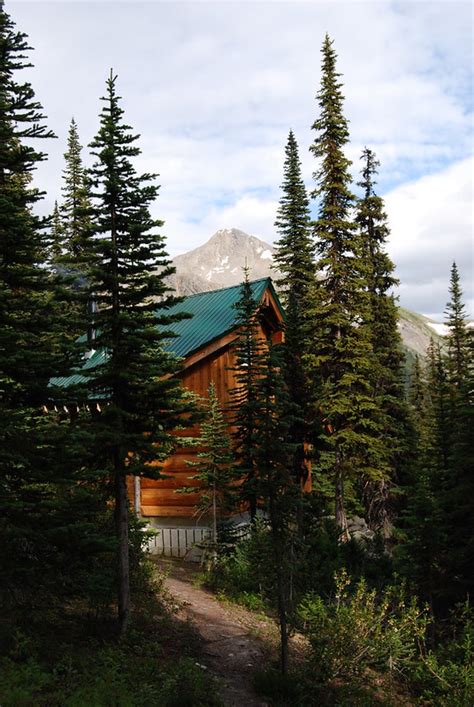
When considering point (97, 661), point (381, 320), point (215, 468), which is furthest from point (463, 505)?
point (381, 320)

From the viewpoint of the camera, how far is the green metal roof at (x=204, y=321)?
1880cm

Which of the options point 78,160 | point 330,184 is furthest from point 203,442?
point 78,160

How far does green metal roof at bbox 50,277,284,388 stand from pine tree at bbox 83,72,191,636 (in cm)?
742

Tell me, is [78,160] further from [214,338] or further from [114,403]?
[114,403]

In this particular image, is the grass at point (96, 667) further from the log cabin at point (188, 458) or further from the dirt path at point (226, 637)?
the log cabin at point (188, 458)

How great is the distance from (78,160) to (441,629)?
119ft

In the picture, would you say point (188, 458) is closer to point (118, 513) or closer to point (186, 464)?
point (186, 464)

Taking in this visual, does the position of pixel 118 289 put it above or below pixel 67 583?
above

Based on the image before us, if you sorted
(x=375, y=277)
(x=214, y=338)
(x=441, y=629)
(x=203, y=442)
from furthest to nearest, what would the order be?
1. (x=375, y=277)
2. (x=214, y=338)
3. (x=203, y=442)
4. (x=441, y=629)

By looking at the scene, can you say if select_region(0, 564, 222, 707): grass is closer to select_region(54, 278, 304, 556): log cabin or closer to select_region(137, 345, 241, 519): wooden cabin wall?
select_region(54, 278, 304, 556): log cabin

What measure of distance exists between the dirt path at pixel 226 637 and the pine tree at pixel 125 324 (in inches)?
82.5

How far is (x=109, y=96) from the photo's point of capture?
33.7 feet

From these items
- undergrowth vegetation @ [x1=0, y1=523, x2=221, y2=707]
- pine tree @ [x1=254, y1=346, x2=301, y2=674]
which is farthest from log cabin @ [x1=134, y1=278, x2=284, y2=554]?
pine tree @ [x1=254, y1=346, x2=301, y2=674]

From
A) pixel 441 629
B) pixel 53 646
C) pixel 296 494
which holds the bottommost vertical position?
pixel 441 629
